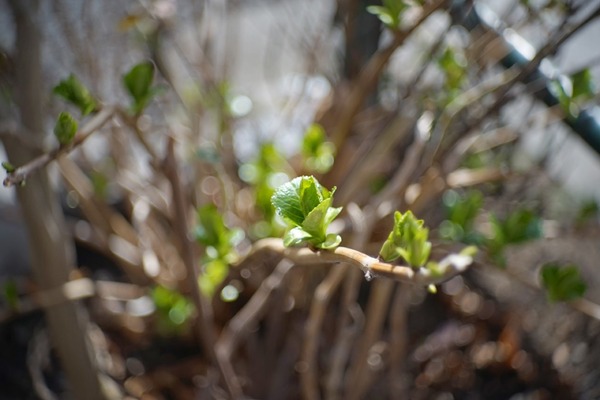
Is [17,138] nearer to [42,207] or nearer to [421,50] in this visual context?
[42,207]

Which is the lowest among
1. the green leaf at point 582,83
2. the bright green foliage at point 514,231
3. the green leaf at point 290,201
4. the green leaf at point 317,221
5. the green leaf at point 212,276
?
the green leaf at point 317,221

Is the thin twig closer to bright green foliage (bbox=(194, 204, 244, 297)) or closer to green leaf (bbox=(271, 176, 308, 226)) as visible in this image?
bright green foliage (bbox=(194, 204, 244, 297))

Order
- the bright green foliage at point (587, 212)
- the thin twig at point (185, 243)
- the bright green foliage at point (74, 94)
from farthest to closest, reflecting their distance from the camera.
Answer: the bright green foliage at point (587, 212), the thin twig at point (185, 243), the bright green foliage at point (74, 94)

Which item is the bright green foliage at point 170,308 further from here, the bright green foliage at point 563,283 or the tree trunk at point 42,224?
the bright green foliage at point 563,283

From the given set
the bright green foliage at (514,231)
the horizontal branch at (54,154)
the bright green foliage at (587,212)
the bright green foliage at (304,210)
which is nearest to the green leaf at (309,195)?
the bright green foliage at (304,210)

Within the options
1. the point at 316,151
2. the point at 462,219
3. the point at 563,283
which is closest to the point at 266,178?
the point at 316,151

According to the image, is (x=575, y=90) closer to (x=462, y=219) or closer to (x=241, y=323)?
(x=462, y=219)

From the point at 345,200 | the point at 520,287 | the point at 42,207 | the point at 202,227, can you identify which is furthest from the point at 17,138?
the point at 520,287
